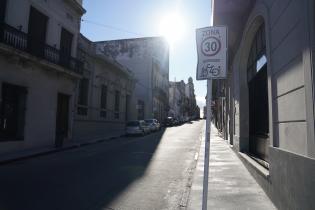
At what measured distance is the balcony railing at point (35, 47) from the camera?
618 inches

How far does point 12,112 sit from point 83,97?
9798 millimetres

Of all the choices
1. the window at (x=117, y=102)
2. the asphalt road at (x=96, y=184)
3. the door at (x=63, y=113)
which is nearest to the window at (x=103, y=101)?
the window at (x=117, y=102)

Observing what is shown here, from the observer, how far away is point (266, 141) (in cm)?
924

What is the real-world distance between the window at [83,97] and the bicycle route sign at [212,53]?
22.1 meters

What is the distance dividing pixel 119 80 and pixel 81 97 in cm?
974

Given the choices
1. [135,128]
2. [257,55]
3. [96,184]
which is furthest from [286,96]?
[135,128]

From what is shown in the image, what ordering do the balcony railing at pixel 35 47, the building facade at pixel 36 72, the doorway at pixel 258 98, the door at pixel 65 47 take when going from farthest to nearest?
the door at pixel 65 47
the building facade at pixel 36 72
the balcony railing at pixel 35 47
the doorway at pixel 258 98

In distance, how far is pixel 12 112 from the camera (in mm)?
17438

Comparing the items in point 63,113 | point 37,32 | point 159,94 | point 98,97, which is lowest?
point 63,113

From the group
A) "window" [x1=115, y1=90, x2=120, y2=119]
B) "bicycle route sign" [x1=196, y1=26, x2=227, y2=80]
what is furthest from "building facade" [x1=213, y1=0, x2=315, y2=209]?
"window" [x1=115, y1=90, x2=120, y2=119]

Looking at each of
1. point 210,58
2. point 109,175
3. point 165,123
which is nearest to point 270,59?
point 210,58

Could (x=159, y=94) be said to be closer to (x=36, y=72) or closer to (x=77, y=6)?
(x=77, y=6)

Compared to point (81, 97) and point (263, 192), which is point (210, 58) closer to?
point (263, 192)

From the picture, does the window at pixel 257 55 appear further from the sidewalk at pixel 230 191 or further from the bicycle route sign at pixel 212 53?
the bicycle route sign at pixel 212 53
